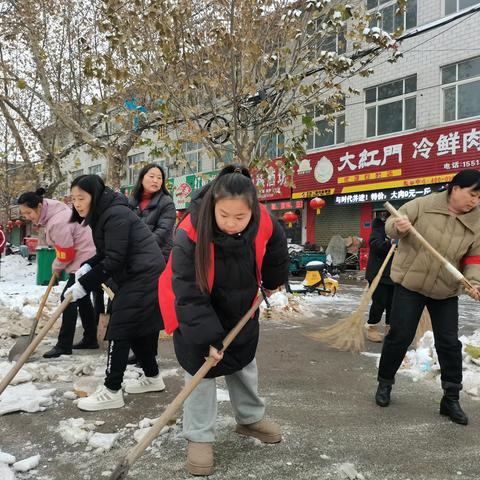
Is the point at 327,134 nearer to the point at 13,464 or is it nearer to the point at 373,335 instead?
the point at 373,335

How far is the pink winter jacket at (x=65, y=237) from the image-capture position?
4344mm

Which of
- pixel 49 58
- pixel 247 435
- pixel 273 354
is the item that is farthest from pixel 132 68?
pixel 247 435

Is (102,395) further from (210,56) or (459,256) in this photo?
(210,56)

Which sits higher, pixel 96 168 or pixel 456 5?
pixel 456 5

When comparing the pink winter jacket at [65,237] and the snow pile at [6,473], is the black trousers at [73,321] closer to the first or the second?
the pink winter jacket at [65,237]

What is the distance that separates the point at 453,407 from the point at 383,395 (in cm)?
45

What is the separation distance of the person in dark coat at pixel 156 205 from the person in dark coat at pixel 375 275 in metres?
2.31

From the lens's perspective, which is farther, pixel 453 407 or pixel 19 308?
pixel 19 308

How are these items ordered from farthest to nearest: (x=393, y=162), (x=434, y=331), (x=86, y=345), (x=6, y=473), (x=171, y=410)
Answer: (x=393, y=162) → (x=86, y=345) → (x=434, y=331) → (x=6, y=473) → (x=171, y=410)

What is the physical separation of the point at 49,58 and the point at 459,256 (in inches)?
380

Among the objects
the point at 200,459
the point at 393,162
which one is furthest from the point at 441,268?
the point at 393,162

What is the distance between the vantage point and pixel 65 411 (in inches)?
122

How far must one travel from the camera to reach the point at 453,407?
3.00 meters

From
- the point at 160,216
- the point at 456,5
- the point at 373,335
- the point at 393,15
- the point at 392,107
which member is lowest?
the point at 373,335
